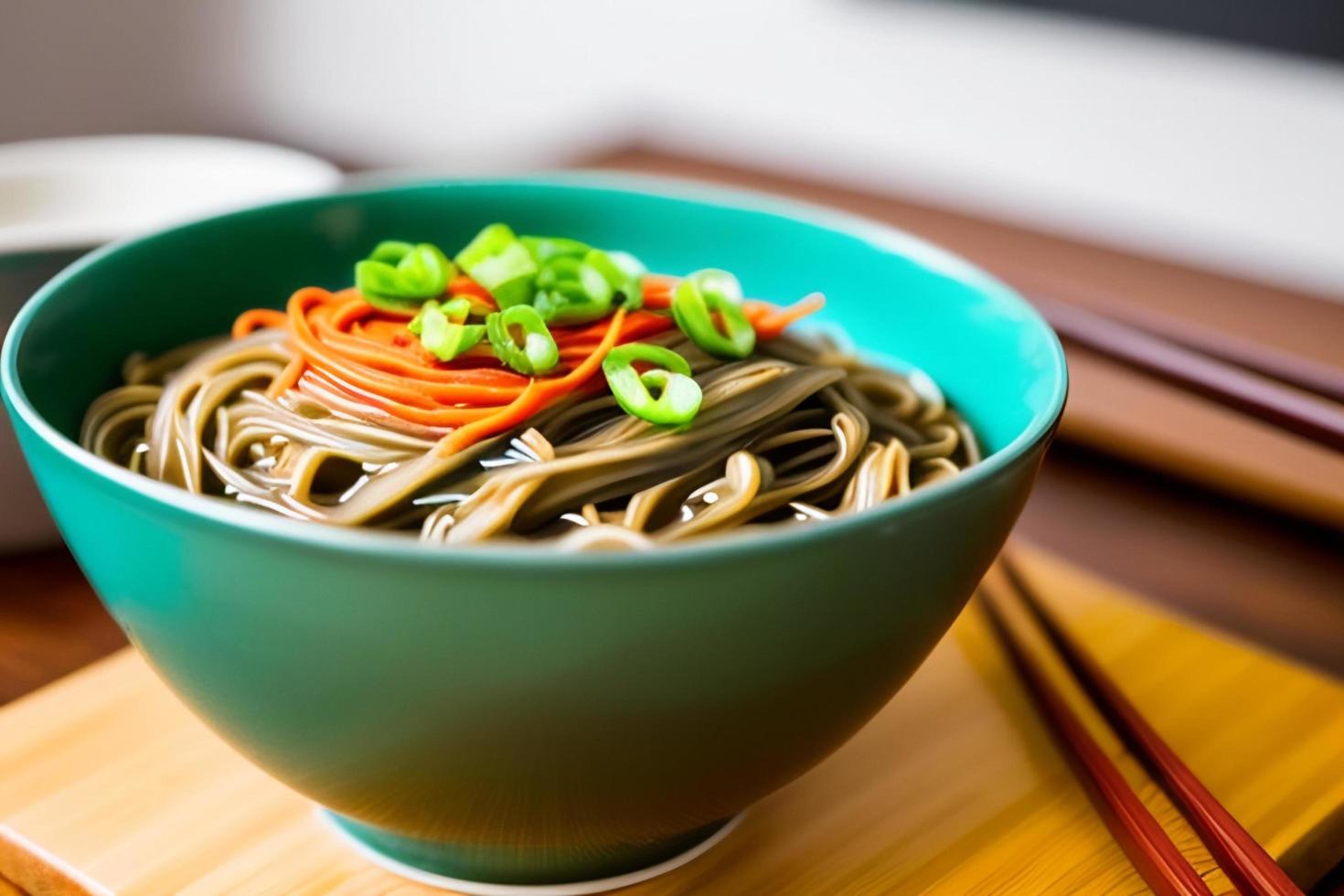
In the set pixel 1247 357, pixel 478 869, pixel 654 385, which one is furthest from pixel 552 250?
pixel 1247 357

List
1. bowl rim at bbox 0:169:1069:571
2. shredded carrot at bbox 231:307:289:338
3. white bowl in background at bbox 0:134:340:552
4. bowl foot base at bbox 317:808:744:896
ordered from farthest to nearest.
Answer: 1. white bowl in background at bbox 0:134:340:552
2. shredded carrot at bbox 231:307:289:338
3. bowl foot base at bbox 317:808:744:896
4. bowl rim at bbox 0:169:1069:571

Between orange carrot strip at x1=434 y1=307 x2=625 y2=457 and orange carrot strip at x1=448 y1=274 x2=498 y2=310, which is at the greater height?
orange carrot strip at x1=448 y1=274 x2=498 y2=310

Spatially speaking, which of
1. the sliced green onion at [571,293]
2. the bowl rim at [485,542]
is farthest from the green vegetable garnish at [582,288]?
the bowl rim at [485,542]

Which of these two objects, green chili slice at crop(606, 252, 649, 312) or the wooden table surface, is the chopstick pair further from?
green chili slice at crop(606, 252, 649, 312)

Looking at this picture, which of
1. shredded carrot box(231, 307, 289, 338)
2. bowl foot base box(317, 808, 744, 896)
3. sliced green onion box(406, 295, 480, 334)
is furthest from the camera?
shredded carrot box(231, 307, 289, 338)

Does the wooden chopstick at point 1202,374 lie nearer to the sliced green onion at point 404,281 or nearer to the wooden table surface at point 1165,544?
the wooden table surface at point 1165,544

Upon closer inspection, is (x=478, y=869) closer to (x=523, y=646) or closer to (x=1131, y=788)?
(x=523, y=646)

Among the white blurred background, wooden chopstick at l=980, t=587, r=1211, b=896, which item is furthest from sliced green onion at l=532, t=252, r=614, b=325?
the white blurred background
